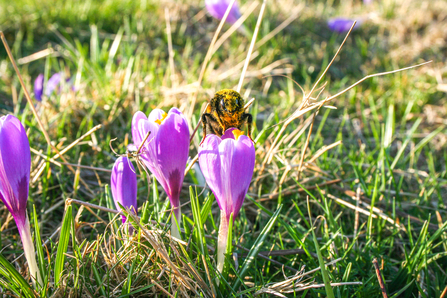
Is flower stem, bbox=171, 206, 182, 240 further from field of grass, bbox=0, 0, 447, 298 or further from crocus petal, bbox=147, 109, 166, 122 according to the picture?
crocus petal, bbox=147, 109, 166, 122

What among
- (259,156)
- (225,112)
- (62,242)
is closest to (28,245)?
(62,242)

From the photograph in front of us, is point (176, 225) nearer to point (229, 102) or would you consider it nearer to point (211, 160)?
point (211, 160)

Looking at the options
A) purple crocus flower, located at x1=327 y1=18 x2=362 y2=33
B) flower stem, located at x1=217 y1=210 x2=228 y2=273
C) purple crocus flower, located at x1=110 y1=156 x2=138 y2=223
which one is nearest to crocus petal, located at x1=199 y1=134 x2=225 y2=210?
flower stem, located at x1=217 y1=210 x2=228 y2=273

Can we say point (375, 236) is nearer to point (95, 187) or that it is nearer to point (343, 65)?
point (95, 187)

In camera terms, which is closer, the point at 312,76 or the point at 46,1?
the point at 312,76

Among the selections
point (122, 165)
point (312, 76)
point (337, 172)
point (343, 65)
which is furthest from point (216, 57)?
point (122, 165)

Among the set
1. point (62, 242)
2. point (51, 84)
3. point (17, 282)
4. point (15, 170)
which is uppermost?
point (15, 170)
